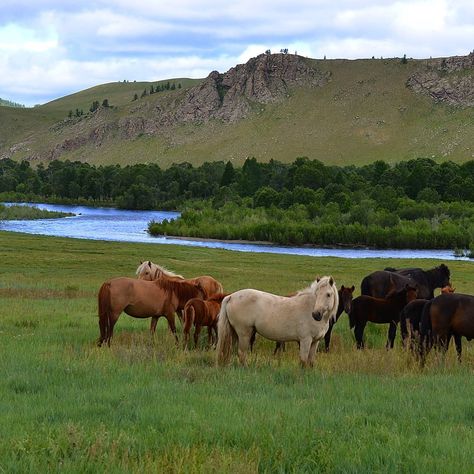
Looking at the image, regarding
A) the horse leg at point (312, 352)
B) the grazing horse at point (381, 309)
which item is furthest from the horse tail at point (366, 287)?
the horse leg at point (312, 352)

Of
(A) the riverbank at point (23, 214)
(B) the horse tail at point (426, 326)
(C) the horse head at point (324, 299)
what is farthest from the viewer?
(A) the riverbank at point (23, 214)

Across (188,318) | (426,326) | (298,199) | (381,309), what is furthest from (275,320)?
(298,199)

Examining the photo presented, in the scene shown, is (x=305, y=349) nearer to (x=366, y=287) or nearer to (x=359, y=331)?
(x=359, y=331)

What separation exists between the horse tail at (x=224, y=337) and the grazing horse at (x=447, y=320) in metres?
3.17

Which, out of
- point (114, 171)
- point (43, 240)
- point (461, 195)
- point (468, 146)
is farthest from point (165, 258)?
point (468, 146)

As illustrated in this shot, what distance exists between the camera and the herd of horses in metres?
10.9

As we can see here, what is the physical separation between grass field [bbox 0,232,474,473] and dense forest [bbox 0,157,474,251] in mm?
60219

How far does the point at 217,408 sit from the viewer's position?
7512 millimetres

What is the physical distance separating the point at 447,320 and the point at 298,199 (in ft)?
304

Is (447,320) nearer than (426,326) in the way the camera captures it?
Yes

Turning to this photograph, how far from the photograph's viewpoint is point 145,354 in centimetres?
1113

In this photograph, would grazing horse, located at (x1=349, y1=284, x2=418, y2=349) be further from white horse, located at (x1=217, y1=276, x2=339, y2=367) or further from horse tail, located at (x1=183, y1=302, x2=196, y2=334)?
horse tail, located at (x1=183, y1=302, x2=196, y2=334)

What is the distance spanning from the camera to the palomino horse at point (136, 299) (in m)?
12.9

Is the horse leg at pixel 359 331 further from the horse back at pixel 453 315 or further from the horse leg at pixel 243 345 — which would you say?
the horse leg at pixel 243 345
